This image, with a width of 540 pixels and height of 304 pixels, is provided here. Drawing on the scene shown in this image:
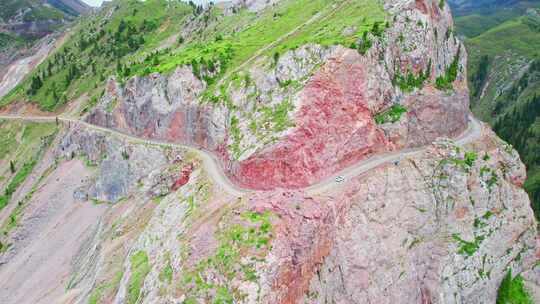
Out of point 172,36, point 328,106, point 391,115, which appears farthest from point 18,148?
point 391,115

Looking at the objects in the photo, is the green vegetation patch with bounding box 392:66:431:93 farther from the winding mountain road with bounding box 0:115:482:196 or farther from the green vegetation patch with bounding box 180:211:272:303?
the green vegetation patch with bounding box 180:211:272:303

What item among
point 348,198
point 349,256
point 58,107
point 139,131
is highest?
point 58,107

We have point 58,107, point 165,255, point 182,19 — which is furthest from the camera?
point 182,19

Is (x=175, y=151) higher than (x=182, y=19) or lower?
lower

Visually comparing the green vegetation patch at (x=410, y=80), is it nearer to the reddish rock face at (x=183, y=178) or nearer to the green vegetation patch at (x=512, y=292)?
the green vegetation patch at (x=512, y=292)

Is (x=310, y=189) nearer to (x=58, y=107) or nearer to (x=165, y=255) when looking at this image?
(x=165, y=255)

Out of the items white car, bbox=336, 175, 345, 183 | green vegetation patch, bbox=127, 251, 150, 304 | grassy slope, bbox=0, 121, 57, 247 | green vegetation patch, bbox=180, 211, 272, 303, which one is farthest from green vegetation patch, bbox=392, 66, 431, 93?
grassy slope, bbox=0, 121, 57, 247

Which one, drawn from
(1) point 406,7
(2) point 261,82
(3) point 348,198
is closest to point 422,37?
(1) point 406,7

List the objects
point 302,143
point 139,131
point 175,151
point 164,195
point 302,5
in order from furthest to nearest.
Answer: point 302,5
point 139,131
point 175,151
point 164,195
point 302,143
